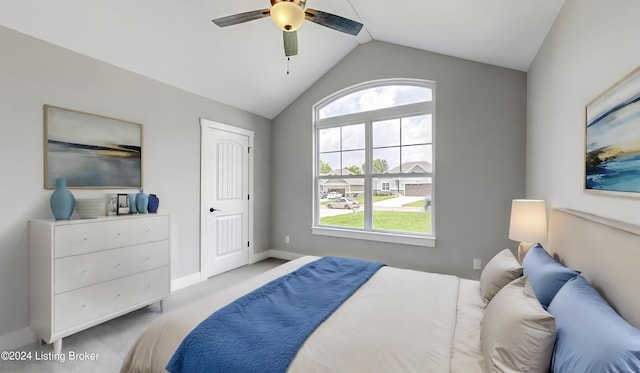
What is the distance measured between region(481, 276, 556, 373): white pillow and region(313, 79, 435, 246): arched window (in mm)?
2467

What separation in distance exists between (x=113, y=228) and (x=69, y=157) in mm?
779

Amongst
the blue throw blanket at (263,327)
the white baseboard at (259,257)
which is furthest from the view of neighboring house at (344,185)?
the blue throw blanket at (263,327)

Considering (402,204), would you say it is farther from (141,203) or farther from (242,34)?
(141,203)

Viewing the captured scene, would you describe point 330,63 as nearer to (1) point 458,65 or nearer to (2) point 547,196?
(1) point 458,65

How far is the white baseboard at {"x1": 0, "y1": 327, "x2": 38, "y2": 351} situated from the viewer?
211 centimetres

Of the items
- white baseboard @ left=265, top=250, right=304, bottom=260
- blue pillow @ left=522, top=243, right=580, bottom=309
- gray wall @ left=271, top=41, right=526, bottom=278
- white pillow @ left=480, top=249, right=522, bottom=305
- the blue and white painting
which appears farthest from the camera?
white baseboard @ left=265, top=250, right=304, bottom=260

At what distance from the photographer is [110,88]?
108 inches

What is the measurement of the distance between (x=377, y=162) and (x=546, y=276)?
274 centimetres

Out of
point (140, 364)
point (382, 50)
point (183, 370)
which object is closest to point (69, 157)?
point (140, 364)

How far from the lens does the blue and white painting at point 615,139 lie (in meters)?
1.10

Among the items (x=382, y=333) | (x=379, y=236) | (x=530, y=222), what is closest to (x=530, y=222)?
(x=530, y=222)

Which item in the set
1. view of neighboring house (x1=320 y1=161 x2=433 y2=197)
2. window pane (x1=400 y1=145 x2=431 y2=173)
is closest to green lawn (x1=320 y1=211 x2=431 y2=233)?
view of neighboring house (x1=320 y1=161 x2=433 y2=197)

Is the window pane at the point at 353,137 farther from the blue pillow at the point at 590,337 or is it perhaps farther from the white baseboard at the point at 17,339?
the white baseboard at the point at 17,339

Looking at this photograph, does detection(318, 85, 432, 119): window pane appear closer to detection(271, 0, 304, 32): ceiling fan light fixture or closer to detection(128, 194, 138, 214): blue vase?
detection(271, 0, 304, 32): ceiling fan light fixture
